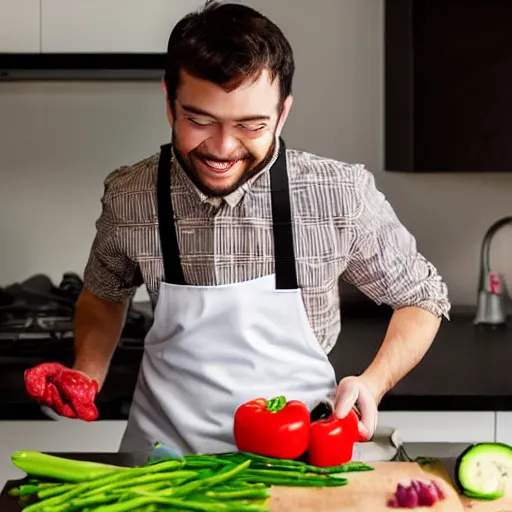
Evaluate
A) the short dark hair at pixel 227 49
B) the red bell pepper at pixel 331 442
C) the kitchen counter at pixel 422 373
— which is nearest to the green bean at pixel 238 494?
the red bell pepper at pixel 331 442

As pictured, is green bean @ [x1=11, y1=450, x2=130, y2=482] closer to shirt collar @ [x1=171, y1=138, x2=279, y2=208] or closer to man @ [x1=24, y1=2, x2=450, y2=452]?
man @ [x1=24, y1=2, x2=450, y2=452]

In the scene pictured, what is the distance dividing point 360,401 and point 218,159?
435 mm

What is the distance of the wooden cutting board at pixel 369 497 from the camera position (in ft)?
4.82

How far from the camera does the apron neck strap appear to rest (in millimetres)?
1854

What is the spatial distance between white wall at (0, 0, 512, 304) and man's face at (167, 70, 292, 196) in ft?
3.85

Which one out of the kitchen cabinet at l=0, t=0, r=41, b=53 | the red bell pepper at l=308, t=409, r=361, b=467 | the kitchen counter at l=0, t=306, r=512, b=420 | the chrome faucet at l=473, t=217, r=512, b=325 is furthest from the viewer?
the chrome faucet at l=473, t=217, r=512, b=325

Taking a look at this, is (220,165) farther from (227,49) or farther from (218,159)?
(227,49)

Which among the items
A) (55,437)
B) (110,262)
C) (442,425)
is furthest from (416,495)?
(55,437)

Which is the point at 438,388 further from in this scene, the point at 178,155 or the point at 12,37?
the point at 12,37

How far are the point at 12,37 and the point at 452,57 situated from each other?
105 cm

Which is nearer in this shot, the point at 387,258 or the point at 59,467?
the point at 59,467

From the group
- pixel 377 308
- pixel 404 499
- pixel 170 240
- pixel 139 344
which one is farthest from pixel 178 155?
pixel 377 308

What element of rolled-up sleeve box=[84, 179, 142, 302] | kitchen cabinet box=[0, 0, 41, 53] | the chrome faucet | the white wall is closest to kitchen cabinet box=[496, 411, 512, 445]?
the chrome faucet

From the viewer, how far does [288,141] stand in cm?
289
